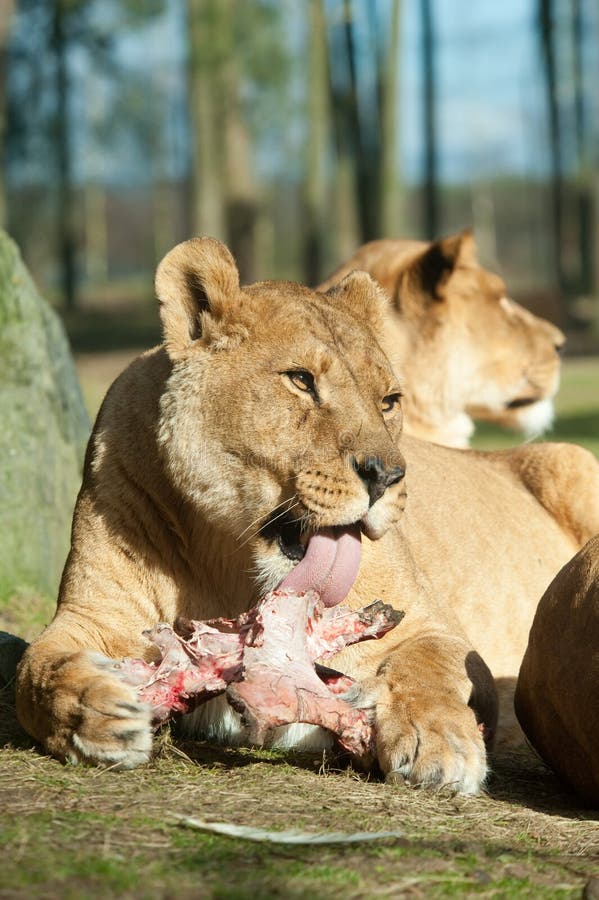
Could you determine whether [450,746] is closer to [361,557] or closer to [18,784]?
[361,557]

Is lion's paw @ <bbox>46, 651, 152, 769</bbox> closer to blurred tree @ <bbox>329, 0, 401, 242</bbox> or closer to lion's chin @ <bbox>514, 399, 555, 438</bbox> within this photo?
lion's chin @ <bbox>514, 399, 555, 438</bbox>

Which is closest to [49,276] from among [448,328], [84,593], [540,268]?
[540,268]

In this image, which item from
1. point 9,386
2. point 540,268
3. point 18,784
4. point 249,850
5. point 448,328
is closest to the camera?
point 249,850

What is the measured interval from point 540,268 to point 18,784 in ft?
167

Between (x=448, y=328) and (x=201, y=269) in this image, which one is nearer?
(x=201, y=269)

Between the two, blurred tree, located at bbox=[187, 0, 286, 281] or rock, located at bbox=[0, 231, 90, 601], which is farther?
blurred tree, located at bbox=[187, 0, 286, 281]

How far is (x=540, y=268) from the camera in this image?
52.3 m

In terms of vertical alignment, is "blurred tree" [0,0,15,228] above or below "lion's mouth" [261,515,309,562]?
above

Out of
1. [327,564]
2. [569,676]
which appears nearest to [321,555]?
[327,564]

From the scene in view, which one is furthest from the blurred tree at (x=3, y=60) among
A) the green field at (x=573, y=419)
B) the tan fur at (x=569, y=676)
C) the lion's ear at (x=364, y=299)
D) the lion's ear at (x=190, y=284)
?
the tan fur at (x=569, y=676)

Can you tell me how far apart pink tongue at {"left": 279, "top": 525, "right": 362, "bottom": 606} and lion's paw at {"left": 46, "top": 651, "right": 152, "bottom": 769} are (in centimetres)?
58

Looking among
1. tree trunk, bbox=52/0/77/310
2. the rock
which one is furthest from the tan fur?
tree trunk, bbox=52/0/77/310

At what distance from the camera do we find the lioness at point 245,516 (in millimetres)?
3488

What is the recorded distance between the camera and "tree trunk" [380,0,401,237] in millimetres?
20844
